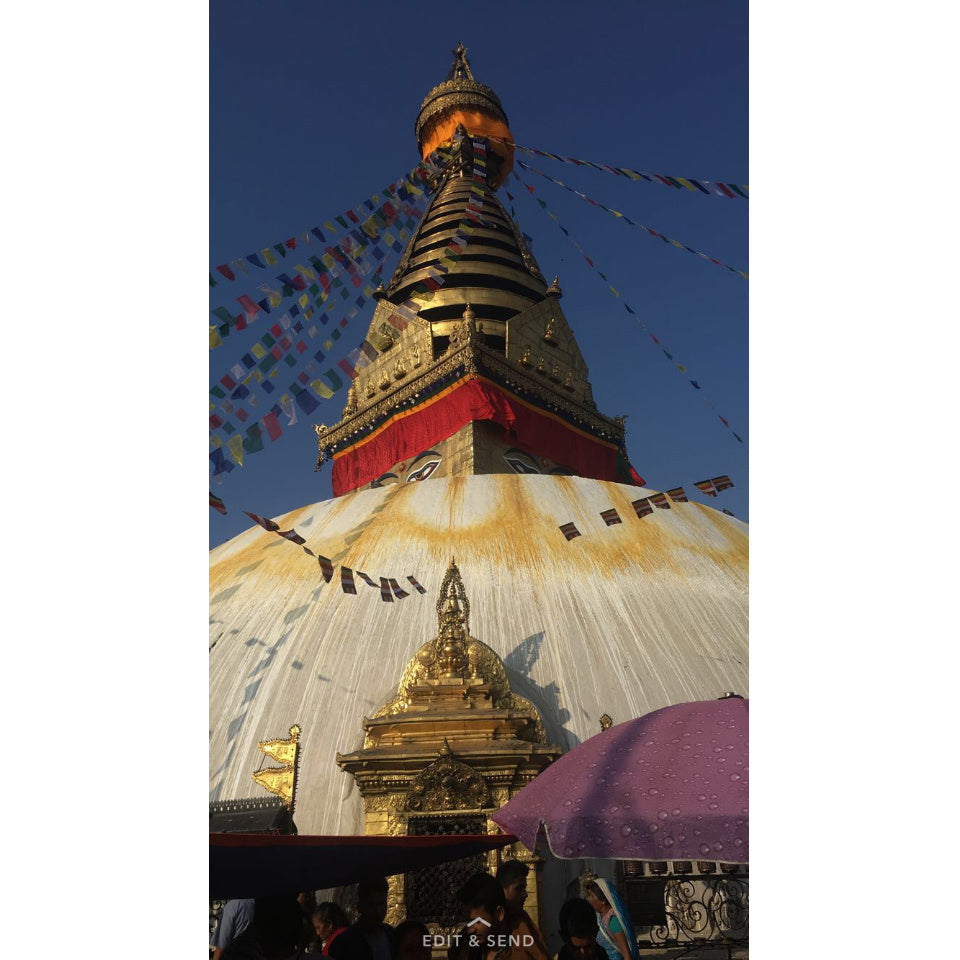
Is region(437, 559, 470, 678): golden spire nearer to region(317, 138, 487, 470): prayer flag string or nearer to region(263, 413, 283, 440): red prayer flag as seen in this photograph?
region(263, 413, 283, 440): red prayer flag

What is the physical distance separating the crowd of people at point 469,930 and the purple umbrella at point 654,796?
0.91ft

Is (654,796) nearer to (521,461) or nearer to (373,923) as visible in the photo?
(373,923)

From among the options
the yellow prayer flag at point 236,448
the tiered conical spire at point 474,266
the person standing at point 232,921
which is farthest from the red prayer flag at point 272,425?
the tiered conical spire at point 474,266

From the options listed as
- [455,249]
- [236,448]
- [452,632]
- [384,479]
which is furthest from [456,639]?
[455,249]

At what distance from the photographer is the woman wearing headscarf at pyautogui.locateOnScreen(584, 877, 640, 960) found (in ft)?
11.5

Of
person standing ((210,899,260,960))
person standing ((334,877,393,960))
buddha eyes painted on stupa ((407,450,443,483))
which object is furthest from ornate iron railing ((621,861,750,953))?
buddha eyes painted on stupa ((407,450,443,483))

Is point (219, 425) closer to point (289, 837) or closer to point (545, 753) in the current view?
point (545, 753)

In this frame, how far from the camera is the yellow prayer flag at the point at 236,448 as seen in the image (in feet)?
20.8

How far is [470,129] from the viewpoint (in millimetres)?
16703

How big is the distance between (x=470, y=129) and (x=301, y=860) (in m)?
16.2

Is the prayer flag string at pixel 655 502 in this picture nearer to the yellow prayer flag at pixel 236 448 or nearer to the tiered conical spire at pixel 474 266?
the yellow prayer flag at pixel 236 448

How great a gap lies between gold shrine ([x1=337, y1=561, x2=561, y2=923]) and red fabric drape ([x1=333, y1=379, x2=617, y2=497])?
262 inches

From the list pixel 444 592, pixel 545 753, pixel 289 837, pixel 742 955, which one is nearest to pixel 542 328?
pixel 444 592

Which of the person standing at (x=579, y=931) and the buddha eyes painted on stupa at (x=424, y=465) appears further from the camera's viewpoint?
the buddha eyes painted on stupa at (x=424, y=465)
